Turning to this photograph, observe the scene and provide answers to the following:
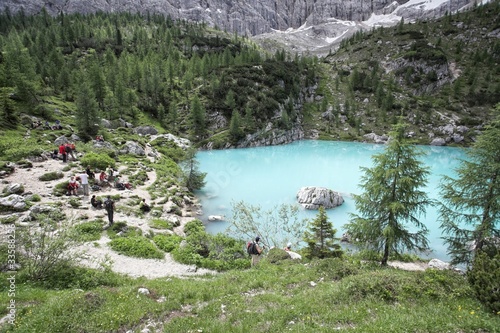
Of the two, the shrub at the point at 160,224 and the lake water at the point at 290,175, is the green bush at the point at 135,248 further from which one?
the lake water at the point at 290,175

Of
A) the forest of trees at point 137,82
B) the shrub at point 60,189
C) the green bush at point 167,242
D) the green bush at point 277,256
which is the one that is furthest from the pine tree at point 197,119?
the green bush at point 277,256

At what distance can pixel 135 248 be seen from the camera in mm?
18281

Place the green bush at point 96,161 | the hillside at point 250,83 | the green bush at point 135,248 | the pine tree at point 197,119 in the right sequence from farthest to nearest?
the pine tree at point 197,119, the hillside at point 250,83, the green bush at point 96,161, the green bush at point 135,248

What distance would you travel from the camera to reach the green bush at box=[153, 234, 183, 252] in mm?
19500

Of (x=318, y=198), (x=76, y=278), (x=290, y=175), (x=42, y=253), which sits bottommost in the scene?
(x=290, y=175)

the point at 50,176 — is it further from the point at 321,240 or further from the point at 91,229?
the point at 321,240

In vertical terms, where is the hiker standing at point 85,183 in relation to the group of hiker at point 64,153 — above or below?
below

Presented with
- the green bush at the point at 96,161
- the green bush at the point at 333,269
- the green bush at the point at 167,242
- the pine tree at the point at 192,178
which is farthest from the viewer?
the pine tree at the point at 192,178

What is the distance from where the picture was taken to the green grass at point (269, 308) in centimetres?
811

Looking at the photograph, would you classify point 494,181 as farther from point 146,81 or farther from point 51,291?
point 146,81

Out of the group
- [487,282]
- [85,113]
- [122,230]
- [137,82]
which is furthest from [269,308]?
[137,82]

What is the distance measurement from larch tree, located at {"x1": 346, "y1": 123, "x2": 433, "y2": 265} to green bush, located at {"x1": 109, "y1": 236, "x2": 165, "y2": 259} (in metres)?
14.5

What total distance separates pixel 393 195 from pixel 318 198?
19.6 meters

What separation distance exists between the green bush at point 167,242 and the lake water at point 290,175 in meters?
7.60
